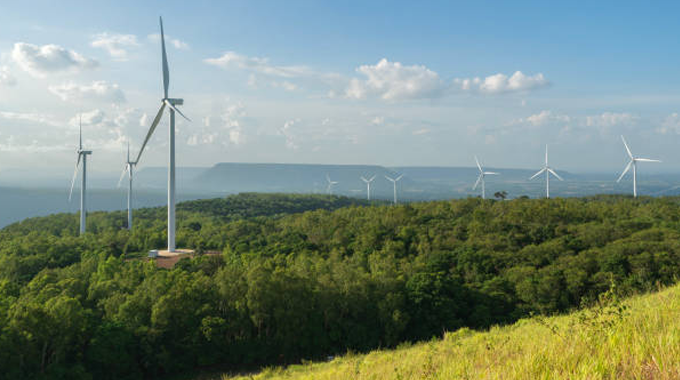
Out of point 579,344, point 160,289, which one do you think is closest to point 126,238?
point 160,289

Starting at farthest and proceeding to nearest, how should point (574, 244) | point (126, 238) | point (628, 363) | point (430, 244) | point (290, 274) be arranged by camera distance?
point (126, 238)
point (430, 244)
point (574, 244)
point (290, 274)
point (628, 363)

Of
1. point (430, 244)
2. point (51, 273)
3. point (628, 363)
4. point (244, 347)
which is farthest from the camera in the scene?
point (430, 244)

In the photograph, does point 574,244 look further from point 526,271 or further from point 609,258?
point 526,271

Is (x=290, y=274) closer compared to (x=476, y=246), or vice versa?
(x=290, y=274)

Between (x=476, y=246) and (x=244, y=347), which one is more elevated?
(x=476, y=246)

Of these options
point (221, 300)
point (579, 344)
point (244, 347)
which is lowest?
point (244, 347)

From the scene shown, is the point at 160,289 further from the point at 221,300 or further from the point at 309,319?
the point at 309,319
